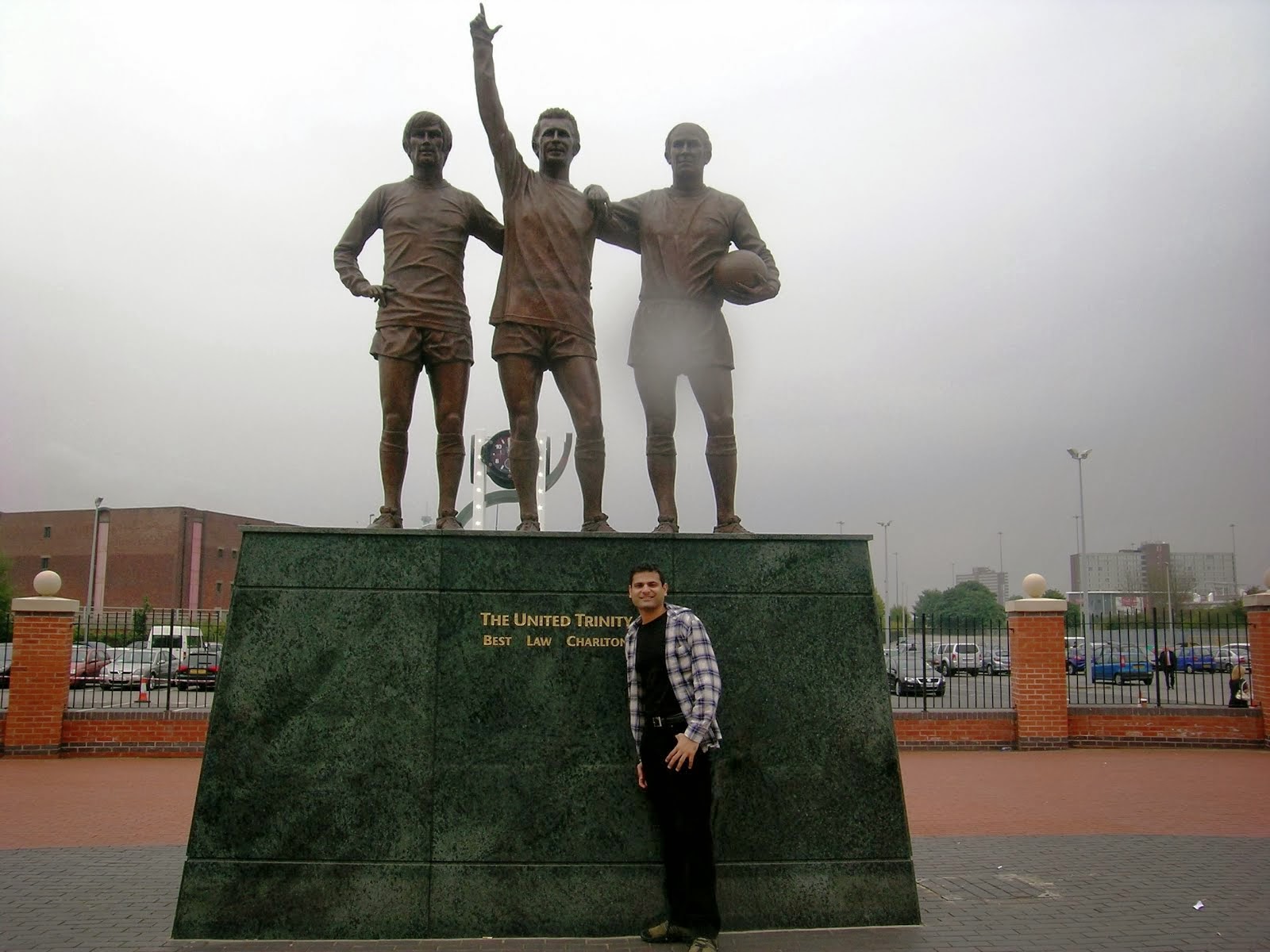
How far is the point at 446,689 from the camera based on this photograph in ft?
16.8

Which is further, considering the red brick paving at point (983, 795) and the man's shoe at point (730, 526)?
the red brick paving at point (983, 795)

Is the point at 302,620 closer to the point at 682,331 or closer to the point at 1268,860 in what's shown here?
the point at 682,331

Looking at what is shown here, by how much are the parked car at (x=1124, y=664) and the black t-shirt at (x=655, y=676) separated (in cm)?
1682

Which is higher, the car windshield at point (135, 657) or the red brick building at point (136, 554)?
the red brick building at point (136, 554)

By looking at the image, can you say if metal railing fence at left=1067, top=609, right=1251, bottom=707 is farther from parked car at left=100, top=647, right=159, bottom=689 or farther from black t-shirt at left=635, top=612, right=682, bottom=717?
parked car at left=100, top=647, right=159, bottom=689

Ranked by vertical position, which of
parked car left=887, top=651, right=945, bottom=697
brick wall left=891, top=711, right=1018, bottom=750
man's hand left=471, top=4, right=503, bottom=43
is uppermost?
man's hand left=471, top=4, right=503, bottom=43

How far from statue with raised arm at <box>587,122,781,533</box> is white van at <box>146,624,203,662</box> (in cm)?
999

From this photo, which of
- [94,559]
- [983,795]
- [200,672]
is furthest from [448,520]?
[94,559]

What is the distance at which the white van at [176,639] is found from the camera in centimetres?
1570

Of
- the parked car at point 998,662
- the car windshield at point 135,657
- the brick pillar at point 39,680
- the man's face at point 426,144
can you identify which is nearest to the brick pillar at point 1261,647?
the parked car at point 998,662

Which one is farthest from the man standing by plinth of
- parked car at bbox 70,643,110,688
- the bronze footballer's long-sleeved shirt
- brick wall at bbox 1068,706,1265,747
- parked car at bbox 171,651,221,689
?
parked car at bbox 70,643,110,688

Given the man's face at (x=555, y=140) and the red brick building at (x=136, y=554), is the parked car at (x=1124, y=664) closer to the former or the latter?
the man's face at (x=555, y=140)

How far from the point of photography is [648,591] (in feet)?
15.3

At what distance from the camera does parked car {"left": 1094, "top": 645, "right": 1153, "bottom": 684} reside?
19.9 metres
